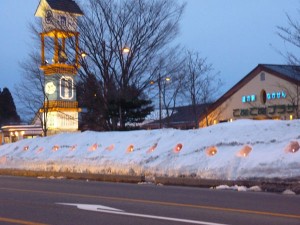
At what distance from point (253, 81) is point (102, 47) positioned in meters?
18.0

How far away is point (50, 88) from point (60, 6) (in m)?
11.1

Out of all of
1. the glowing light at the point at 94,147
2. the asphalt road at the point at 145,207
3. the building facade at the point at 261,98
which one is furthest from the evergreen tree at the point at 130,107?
the asphalt road at the point at 145,207

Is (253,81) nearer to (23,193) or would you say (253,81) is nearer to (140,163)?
(140,163)

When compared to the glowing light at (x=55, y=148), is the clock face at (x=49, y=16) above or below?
above

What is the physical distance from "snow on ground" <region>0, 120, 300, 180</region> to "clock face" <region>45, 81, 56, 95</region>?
12.5 m

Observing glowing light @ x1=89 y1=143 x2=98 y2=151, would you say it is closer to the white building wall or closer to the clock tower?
the clock tower

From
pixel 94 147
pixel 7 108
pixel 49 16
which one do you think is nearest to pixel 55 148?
pixel 94 147

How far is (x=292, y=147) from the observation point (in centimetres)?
1675

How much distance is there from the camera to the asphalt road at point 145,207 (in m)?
10.1

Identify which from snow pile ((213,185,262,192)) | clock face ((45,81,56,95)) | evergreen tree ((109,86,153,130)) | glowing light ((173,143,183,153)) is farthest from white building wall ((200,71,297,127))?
snow pile ((213,185,262,192))

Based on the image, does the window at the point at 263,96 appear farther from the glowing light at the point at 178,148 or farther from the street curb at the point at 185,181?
the glowing light at the point at 178,148

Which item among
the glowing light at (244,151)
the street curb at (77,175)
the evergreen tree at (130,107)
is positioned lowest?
the street curb at (77,175)

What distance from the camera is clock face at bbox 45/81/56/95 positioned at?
38.9 meters

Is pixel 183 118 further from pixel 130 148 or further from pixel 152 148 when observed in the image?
pixel 152 148
